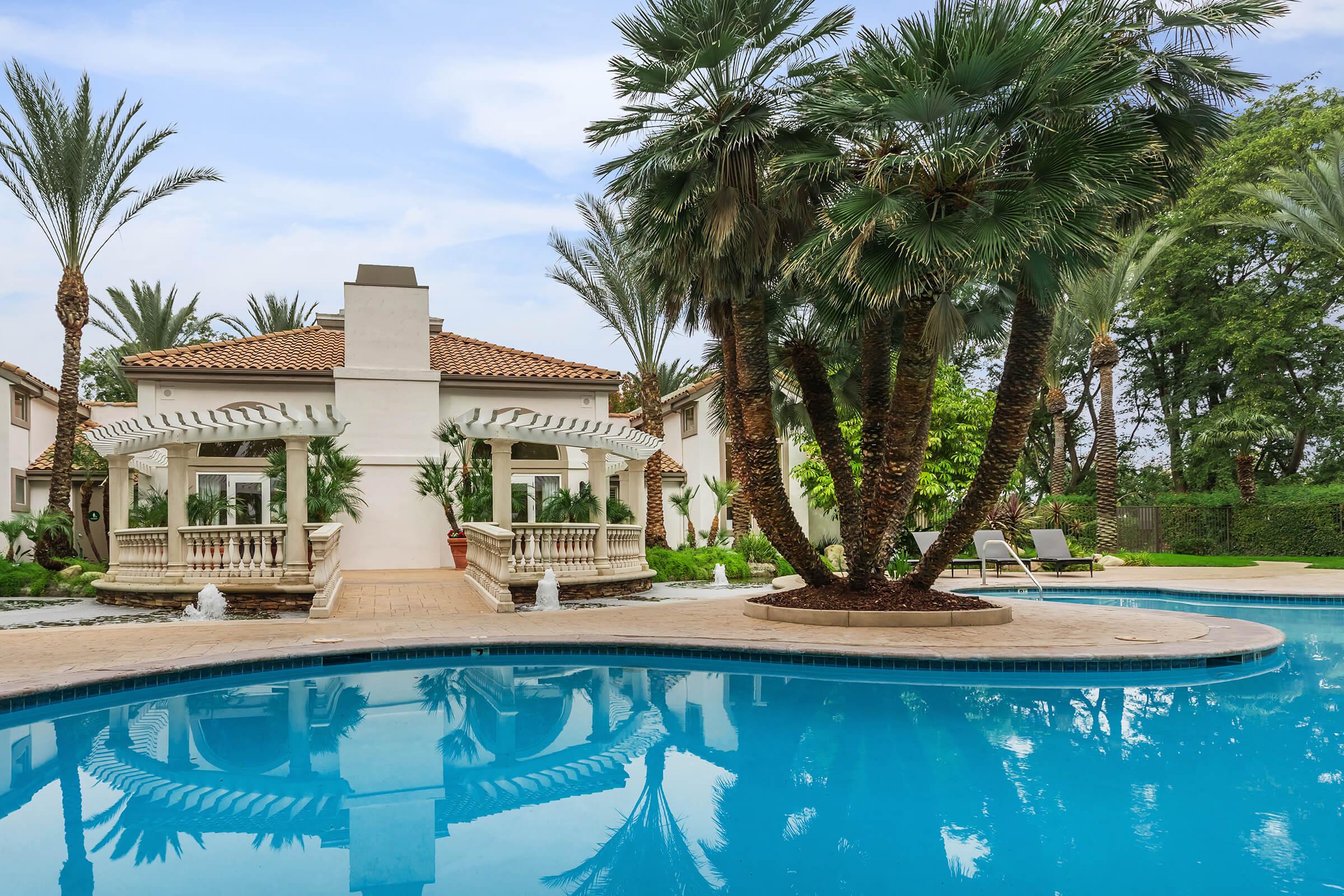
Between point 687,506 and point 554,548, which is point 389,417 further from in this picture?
point 687,506

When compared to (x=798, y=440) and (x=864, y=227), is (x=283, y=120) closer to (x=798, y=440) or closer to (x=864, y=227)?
(x=864, y=227)

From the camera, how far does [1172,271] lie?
33.0m

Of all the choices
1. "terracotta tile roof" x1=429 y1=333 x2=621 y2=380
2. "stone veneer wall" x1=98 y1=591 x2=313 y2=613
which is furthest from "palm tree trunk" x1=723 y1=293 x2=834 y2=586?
"terracotta tile roof" x1=429 y1=333 x2=621 y2=380

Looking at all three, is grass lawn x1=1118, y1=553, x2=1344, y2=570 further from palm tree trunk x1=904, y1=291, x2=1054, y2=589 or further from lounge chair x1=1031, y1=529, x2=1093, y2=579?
palm tree trunk x1=904, y1=291, x2=1054, y2=589

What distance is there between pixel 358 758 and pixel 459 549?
50.3ft

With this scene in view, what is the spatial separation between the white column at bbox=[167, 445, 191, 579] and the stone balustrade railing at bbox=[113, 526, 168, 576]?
0.26 m

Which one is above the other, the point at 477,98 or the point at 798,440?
the point at 477,98

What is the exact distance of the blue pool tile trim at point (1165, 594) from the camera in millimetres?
16719

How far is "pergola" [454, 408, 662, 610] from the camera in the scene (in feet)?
50.6

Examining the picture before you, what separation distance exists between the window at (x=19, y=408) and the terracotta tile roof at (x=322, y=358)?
15.8 feet

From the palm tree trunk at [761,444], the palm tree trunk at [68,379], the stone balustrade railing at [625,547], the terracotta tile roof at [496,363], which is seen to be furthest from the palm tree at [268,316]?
the palm tree trunk at [761,444]

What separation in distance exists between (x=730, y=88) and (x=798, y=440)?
636 inches

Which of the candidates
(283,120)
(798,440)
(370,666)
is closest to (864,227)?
(370,666)

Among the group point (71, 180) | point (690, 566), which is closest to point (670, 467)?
point (690, 566)
